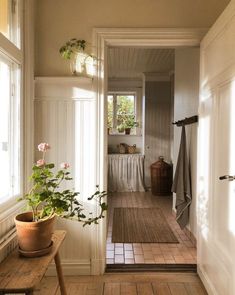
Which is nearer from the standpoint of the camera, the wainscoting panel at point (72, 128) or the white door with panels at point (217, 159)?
the white door with panels at point (217, 159)

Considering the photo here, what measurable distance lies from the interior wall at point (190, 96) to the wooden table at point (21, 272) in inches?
87.8

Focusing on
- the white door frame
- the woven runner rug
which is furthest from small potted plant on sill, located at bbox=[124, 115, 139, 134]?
the white door frame

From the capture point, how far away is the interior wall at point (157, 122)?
6.77 m

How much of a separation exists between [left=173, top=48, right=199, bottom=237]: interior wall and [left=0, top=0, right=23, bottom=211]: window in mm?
2070

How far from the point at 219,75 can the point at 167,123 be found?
15.3ft

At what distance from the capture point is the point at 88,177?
106 inches

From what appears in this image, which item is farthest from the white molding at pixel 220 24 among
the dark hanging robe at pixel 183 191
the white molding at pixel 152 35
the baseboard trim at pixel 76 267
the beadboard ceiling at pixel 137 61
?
the beadboard ceiling at pixel 137 61

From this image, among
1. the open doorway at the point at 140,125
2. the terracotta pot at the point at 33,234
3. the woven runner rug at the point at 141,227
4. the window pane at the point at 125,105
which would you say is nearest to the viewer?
the terracotta pot at the point at 33,234

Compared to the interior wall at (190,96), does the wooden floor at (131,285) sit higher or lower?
lower

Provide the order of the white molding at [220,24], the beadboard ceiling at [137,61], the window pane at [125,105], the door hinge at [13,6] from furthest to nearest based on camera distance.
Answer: the window pane at [125,105] → the beadboard ceiling at [137,61] → the door hinge at [13,6] → the white molding at [220,24]

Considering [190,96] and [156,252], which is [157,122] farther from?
[156,252]

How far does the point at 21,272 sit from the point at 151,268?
5.44 feet

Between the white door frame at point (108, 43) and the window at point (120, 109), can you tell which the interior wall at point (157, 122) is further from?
the white door frame at point (108, 43)

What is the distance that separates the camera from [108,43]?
8.80 ft
